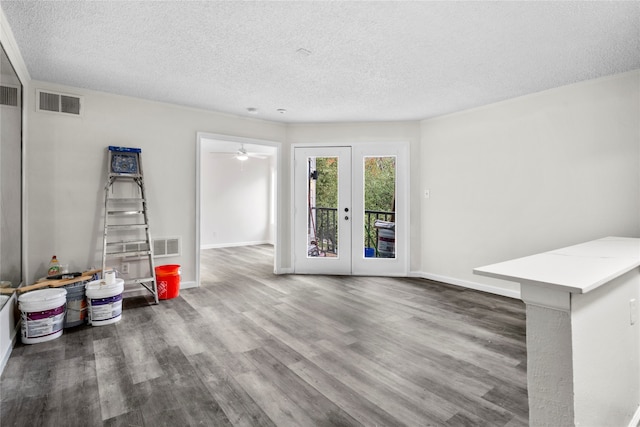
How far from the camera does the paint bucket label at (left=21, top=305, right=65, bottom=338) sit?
2.73 meters

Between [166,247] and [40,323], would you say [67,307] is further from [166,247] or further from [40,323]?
[166,247]

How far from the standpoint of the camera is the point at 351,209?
17.0 feet

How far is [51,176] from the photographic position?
3484 millimetres

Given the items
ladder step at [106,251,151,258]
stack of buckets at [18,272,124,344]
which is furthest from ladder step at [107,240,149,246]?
stack of buckets at [18,272,124,344]

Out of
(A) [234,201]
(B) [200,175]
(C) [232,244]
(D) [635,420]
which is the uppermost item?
(B) [200,175]

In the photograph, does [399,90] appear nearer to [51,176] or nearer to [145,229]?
[145,229]

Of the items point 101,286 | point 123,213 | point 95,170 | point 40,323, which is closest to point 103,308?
point 101,286

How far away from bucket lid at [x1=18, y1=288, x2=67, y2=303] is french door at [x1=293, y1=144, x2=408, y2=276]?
3.04 metres

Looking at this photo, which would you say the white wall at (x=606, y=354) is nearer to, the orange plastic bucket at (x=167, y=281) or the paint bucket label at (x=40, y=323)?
the paint bucket label at (x=40, y=323)

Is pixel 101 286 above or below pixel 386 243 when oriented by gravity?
below

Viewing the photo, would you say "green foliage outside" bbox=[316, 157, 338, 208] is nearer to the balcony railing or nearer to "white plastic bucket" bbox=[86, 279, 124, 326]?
the balcony railing

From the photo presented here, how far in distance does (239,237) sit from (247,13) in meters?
6.91

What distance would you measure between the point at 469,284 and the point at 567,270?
3.38 meters

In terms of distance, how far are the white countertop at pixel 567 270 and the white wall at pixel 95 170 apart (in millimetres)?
3895
